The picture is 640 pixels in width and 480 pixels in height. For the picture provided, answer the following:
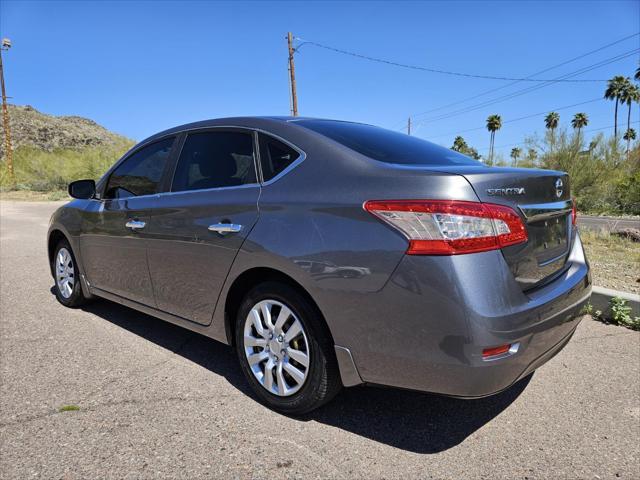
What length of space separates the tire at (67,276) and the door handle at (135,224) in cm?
125

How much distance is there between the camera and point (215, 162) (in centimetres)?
320

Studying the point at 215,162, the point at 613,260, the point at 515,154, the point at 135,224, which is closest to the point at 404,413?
the point at 215,162

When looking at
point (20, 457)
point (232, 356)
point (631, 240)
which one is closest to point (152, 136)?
point (232, 356)

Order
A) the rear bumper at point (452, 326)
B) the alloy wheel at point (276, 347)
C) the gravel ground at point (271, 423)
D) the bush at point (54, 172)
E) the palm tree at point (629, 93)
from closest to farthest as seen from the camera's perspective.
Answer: the rear bumper at point (452, 326) < the gravel ground at point (271, 423) < the alloy wheel at point (276, 347) < the bush at point (54, 172) < the palm tree at point (629, 93)

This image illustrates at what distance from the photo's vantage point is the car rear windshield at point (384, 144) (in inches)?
106

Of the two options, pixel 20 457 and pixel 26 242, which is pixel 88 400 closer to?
pixel 20 457

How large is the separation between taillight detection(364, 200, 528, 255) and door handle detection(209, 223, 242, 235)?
3.40 ft

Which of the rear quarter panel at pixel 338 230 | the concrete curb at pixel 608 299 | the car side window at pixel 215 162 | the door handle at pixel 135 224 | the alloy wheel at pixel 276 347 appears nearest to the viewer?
the rear quarter panel at pixel 338 230

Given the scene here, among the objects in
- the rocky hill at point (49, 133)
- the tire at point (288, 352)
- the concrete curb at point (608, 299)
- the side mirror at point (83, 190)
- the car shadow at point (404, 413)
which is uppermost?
the rocky hill at point (49, 133)

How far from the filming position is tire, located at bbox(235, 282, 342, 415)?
8.14ft

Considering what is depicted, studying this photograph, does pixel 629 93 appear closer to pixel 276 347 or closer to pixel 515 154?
pixel 515 154

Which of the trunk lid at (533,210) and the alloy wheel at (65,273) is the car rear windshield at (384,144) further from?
the alloy wheel at (65,273)

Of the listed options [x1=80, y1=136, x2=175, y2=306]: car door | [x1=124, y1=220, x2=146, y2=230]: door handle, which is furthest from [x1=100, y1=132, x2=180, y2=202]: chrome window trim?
[x1=124, y1=220, x2=146, y2=230]: door handle

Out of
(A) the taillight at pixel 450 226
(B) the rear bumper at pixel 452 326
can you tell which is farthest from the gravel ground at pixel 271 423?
(A) the taillight at pixel 450 226
